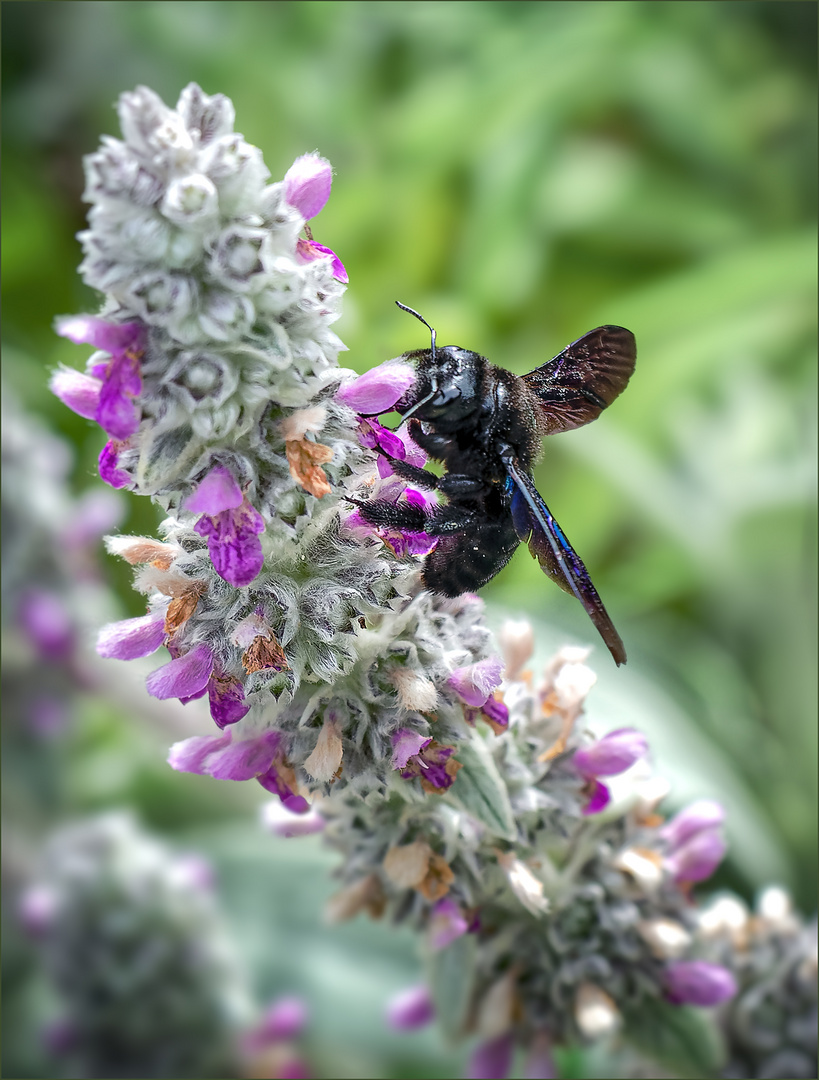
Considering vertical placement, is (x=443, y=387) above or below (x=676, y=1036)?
above

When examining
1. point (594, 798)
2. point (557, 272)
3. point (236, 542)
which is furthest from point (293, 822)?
point (557, 272)

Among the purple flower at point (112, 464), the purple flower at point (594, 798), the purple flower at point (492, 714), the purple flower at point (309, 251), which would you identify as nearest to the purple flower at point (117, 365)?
the purple flower at point (112, 464)

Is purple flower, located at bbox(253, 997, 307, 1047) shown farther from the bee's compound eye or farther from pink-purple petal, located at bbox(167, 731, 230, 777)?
the bee's compound eye

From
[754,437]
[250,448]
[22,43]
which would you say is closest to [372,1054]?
[250,448]

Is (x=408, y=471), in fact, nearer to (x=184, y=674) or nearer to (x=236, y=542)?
(x=236, y=542)

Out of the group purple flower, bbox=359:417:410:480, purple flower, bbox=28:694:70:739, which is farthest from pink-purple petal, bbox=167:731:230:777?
purple flower, bbox=28:694:70:739
